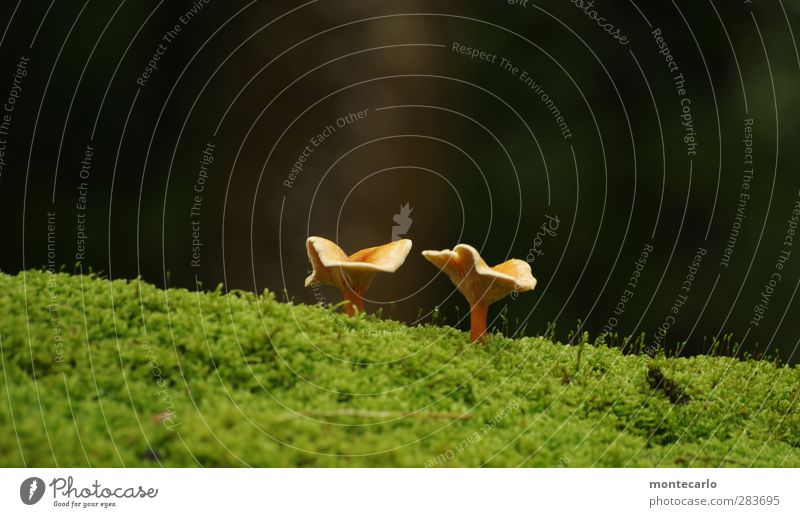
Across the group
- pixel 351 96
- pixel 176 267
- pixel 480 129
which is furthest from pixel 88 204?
pixel 480 129

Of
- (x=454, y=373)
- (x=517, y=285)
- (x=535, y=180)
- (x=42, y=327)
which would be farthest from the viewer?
(x=535, y=180)

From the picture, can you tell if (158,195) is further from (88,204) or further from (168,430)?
(168,430)

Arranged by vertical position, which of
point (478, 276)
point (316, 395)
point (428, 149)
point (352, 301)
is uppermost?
point (428, 149)

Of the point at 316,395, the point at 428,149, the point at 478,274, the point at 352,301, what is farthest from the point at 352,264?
the point at 428,149

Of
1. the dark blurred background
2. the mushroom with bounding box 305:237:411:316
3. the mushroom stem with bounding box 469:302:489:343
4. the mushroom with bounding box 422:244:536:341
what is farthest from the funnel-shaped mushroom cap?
the dark blurred background

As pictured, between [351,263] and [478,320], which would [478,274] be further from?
[351,263]

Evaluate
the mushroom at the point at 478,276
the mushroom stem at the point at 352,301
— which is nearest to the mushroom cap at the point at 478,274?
the mushroom at the point at 478,276

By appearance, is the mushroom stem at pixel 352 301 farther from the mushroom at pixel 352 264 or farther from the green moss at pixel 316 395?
the green moss at pixel 316 395
